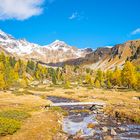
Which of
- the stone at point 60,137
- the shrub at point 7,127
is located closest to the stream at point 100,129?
the stone at point 60,137

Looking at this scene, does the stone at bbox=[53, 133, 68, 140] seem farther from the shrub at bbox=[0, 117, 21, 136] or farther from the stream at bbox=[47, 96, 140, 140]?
the shrub at bbox=[0, 117, 21, 136]

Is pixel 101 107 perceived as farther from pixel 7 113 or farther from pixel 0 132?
pixel 0 132

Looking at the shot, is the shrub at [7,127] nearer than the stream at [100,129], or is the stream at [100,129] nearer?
the shrub at [7,127]

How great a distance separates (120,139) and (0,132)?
15624mm

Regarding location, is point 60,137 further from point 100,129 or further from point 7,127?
point 100,129

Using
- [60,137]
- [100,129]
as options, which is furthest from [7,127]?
[100,129]

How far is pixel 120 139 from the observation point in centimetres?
→ 3512

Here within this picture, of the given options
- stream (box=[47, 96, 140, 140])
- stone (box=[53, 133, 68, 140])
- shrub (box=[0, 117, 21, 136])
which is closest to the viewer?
shrub (box=[0, 117, 21, 136])

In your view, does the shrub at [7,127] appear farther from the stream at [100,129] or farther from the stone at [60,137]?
the stream at [100,129]

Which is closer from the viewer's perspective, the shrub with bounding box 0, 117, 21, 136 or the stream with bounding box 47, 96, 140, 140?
the shrub with bounding box 0, 117, 21, 136

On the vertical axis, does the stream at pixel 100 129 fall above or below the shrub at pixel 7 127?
below

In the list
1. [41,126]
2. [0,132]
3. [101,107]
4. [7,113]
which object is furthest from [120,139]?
[101,107]

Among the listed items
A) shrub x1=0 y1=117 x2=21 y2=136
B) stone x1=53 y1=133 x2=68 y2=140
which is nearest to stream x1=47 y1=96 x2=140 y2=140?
stone x1=53 y1=133 x2=68 y2=140

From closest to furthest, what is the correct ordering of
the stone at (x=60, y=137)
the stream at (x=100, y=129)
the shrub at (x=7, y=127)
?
the shrub at (x=7, y=127)
the stone at (x=60, y=137)
the stream at (x=100, y=129)
